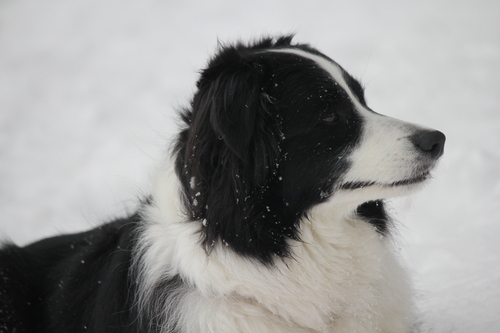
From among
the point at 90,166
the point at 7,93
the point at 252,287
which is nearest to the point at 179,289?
the point at 252,287

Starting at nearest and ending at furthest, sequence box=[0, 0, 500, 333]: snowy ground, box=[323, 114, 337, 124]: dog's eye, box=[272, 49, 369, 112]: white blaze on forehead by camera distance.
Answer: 1. box=[323, 114, 337, 124]: dog's eye
2. box=[272, 49, 369, 112]: white blaze on forehead
3. box=[0, 0, 500, 333]: snowy ground

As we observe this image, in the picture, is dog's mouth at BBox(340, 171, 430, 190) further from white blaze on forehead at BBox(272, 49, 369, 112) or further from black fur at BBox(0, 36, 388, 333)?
white blaze on forehead at BBox(272, 49, 369, 112)

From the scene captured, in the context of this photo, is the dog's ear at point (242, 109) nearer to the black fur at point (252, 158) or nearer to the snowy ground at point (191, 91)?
the black fur at point (252, 158)

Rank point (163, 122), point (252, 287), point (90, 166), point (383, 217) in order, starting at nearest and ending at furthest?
point (252, 287), point (383, 217), point (90, 166), point (163, 122)

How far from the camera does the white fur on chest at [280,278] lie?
2.76 meters

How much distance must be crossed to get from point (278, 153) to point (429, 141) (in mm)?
724

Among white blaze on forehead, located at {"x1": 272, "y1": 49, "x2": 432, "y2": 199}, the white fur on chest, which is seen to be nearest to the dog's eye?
→ white blaze on forehead, located at {"x1": 272, "y1": 49, "x2": 432, "y2": 199}

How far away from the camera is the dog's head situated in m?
Result: 2.73

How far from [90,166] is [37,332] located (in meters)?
3.50

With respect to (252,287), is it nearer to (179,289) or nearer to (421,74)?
(179,289)

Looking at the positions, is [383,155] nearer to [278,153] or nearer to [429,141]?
[429,141]

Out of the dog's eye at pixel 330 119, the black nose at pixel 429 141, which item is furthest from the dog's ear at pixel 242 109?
the black nose at pixel 429 141

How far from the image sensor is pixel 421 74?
7070mm

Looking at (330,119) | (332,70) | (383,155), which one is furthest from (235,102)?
(383,155)
